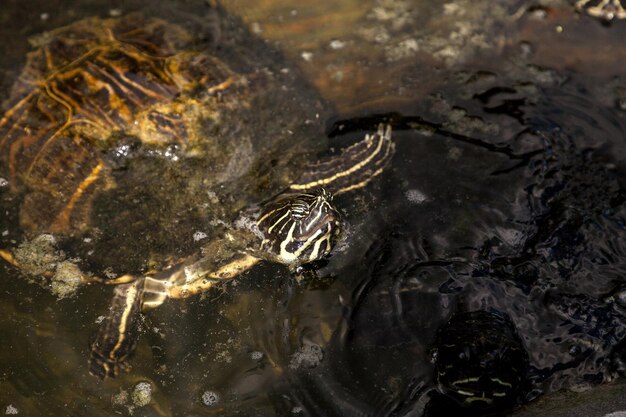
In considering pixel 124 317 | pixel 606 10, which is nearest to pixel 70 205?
pixel 124 317

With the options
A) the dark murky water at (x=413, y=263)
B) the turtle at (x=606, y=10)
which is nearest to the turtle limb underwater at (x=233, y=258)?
the dark murky water at (x=413, y=263)

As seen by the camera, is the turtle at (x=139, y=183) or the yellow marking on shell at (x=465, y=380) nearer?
the yellow marking on shell at (x=465, y=380)

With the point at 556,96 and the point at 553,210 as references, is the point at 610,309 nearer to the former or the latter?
the point at 553,210

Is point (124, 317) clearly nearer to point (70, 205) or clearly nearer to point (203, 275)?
point (203, 275)

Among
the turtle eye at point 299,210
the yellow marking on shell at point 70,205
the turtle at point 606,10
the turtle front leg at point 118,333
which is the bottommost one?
the turtle front leg at point 118,333

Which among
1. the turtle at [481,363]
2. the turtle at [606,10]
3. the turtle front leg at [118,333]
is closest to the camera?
the turtle at [481,363]

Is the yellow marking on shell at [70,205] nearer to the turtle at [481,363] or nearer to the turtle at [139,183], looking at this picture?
the turtle at [139,183]

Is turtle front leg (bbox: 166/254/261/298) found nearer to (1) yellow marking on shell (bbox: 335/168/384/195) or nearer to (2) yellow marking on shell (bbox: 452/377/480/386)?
(1) yellow marking on shell (bbox: 335/168/384/195)
